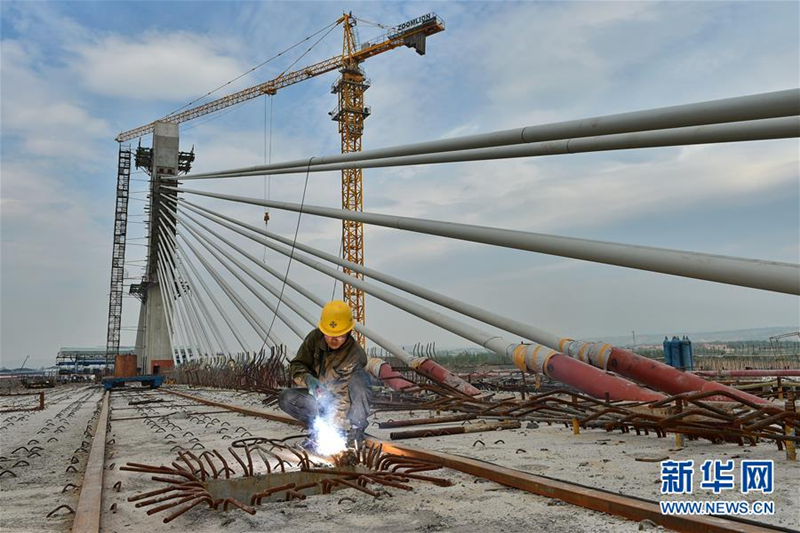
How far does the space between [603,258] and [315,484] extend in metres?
2.81

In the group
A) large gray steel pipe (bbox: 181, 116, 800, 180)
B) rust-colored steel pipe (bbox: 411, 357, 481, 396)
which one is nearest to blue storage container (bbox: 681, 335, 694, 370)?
rust-colored steel pipe (bbox: 411, 357, 481, 396)

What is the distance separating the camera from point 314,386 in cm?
470

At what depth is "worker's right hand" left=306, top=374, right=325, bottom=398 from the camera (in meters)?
4.70

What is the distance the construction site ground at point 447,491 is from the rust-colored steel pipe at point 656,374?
101cm

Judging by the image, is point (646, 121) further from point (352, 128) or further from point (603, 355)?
point (352, 128)

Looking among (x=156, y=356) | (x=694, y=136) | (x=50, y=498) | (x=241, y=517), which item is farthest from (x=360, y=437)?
(x=156, y=356)

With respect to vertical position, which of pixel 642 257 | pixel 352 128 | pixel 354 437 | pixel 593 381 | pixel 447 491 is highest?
pixel 352 128

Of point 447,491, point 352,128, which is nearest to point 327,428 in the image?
point 447,491

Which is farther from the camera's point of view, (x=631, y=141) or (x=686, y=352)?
(x=686, y=352)

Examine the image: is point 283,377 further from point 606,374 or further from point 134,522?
point 134,522

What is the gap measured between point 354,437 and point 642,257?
264cm

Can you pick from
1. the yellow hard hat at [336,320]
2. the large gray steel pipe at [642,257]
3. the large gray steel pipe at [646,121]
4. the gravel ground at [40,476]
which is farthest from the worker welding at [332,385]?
the large gray steel pipe at [646,121]

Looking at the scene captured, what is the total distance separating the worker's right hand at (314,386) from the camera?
15.4 feet

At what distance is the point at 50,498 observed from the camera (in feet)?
12.2
